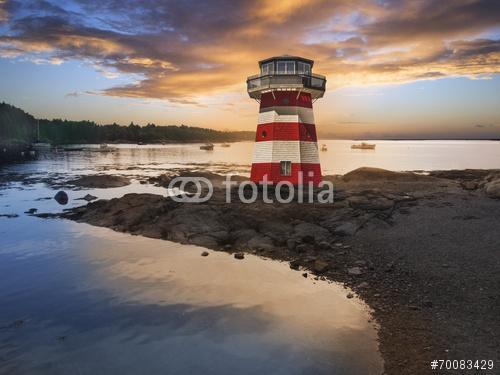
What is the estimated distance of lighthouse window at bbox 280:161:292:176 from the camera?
71.4ft

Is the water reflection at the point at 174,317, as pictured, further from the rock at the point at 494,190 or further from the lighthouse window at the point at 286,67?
the lighthouse window at the point at 286,67

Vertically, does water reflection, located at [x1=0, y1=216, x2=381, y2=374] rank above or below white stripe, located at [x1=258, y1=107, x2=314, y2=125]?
below

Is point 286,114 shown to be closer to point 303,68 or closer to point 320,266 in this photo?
point 303,68

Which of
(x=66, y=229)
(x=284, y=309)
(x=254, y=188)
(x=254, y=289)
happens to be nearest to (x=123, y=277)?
(x=254, y=289)

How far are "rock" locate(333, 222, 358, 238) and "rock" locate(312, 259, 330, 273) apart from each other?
9.95 ft

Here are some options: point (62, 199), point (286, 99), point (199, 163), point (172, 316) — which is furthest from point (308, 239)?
point (199, 163)

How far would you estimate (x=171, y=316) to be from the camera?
9.77m

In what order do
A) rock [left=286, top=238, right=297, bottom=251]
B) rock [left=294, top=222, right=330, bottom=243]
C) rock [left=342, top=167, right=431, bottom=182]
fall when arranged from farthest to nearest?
rock [left=342, top=167, right=431, bottom=182], rock [left=294, top=222, right=330, bottom=243], rock [left=286, top=238, right=297, bottom=251]

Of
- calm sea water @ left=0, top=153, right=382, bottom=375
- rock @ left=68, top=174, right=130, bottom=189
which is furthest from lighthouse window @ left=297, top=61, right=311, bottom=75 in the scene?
rock @ left=68, top=174, right=130, bottom=189

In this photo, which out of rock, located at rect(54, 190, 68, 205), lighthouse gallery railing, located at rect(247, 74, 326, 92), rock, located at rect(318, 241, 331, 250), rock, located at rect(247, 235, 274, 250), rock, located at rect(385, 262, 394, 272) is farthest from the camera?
rock, located at rect(54, 190, 68, 205)

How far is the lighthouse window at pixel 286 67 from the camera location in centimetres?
2142

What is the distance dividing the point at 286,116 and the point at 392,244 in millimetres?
10429

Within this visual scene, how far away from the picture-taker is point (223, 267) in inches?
515

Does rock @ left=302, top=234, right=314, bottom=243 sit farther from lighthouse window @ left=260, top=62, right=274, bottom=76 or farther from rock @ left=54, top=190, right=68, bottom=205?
rock @ left=54, top=190, right=68, bottom=205
